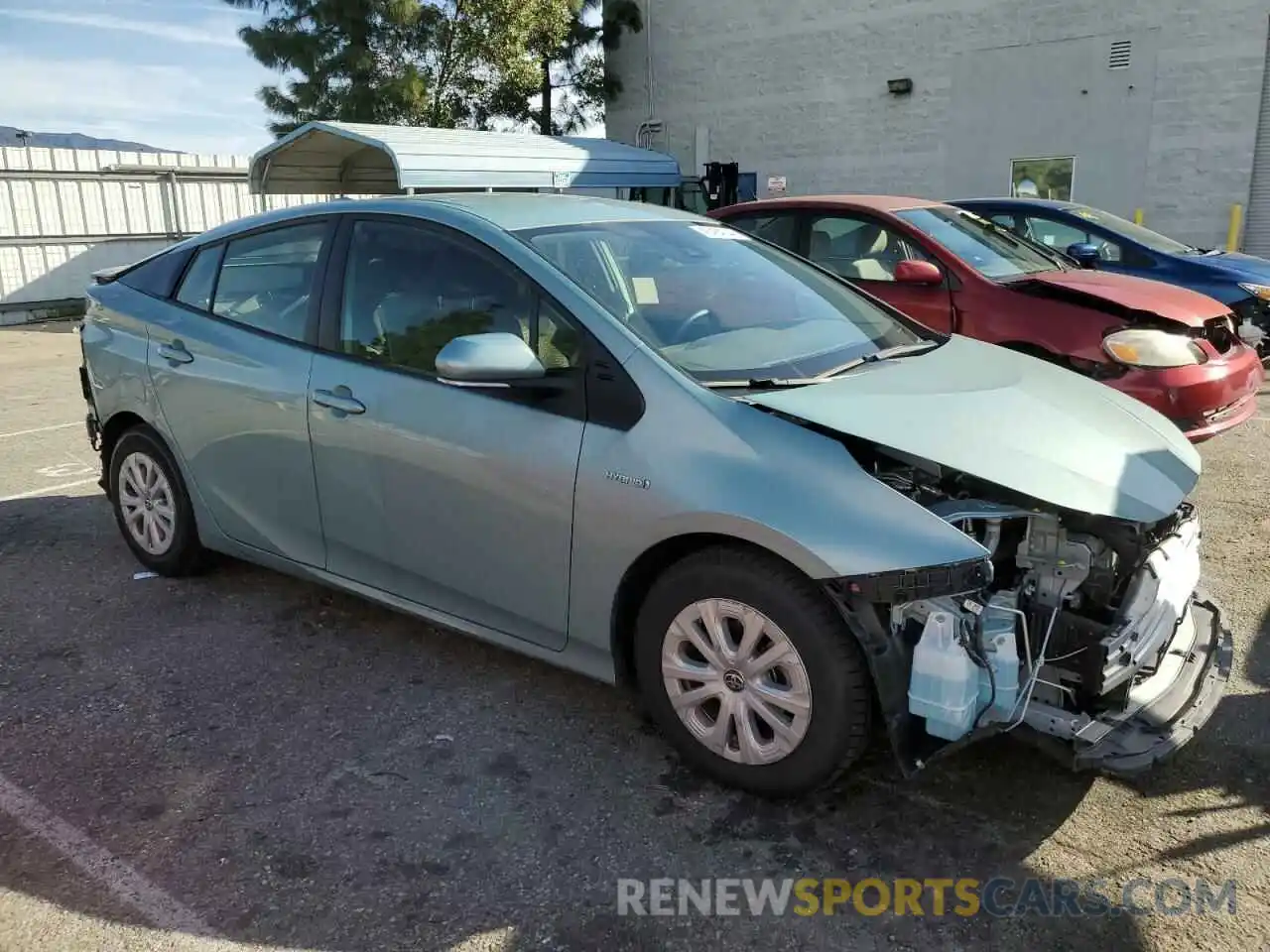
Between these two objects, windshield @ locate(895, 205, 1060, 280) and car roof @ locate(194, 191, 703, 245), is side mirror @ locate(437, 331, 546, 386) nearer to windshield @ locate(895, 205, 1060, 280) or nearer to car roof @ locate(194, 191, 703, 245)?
car roof @ locate(194, 191, 703, 245)

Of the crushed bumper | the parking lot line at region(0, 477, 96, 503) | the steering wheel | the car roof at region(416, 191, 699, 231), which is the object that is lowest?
the parking lot line at region(0, 477, 96, 503)

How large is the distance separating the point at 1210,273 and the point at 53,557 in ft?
28.4

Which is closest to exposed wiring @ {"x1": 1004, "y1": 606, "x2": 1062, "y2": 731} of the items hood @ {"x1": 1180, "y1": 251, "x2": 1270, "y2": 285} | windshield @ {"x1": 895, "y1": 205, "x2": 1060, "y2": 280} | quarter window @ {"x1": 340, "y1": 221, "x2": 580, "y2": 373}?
quarter window @ {"x1": 340, "y1": 221, "x2": 580, "y2": 373}

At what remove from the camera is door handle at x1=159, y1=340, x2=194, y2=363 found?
4075mm

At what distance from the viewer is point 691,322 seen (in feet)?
10.5

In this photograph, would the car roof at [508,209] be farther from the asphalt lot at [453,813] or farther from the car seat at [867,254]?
the car seat at [867,254]

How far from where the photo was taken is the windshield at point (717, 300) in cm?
308

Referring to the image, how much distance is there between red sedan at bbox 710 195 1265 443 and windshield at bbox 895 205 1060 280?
0.04ft

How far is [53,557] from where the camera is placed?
4.89 meters

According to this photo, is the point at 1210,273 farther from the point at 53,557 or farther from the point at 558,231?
the point at 53,557

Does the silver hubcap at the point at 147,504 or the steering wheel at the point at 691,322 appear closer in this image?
the steering wheel at the point at 691,322

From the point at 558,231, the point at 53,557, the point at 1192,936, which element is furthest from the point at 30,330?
the point at 1192,936

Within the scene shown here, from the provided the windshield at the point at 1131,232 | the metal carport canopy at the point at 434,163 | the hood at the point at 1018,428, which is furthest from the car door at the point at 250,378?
the metal carport canopy at the point at 434,163

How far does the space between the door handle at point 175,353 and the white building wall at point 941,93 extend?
1781 cm
